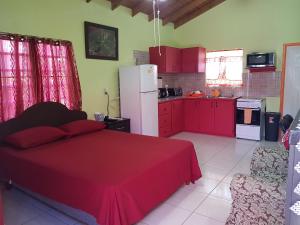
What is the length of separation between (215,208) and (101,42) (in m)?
3.23

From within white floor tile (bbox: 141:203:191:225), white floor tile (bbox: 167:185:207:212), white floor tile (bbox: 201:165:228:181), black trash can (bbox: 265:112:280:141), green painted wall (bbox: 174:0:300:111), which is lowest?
white floor tile (bbox: 141:203:191:225)

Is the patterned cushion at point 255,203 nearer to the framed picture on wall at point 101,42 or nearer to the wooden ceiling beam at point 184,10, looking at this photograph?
the framed picture on wall at point 101,42

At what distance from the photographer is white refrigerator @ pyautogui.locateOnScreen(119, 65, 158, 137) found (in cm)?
443

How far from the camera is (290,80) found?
4.86 metres

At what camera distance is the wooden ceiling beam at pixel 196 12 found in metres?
5.43

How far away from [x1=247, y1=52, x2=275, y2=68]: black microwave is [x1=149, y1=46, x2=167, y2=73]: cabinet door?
5.82 feet

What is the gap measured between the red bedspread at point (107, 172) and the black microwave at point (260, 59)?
2.94m

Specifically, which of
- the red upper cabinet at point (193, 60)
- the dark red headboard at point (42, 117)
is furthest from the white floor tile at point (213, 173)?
the red upper cabinet at point (193, 60)

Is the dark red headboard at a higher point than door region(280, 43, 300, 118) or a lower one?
lower

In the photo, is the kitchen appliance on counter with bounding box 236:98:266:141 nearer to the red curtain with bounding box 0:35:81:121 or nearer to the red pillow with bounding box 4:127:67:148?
the red curtain with bounding box 0:35:81:121

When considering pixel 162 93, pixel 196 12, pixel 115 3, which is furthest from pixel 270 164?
pixel 196 12

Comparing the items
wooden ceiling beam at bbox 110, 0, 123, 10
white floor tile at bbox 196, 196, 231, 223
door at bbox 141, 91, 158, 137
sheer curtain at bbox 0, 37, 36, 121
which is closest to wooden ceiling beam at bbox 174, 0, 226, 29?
wooden ceiling beam at bbox 110, 0, 123, 10

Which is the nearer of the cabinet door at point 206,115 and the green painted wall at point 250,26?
the green painted wall at point 250,26

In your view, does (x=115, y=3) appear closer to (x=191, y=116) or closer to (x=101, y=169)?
(x=191, y=116)
